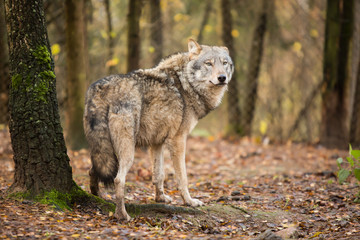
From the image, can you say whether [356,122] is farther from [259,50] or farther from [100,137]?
[100,137]

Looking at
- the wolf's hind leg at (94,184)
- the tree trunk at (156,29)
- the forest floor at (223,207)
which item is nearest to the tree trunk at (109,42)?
the tree trunk at (156,29)

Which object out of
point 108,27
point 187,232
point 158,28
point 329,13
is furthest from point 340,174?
point 108,27

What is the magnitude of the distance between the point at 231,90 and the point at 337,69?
394 cm

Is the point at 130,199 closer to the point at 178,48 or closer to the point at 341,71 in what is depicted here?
the point at 341,71

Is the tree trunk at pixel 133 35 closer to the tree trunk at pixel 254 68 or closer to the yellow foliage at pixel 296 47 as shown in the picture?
the tree trunk at pixel 254 68

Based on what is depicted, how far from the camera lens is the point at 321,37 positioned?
13.2m

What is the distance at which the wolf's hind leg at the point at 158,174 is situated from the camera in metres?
5.53

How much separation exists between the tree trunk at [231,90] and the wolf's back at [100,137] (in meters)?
8.93

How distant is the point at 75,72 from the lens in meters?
8.26

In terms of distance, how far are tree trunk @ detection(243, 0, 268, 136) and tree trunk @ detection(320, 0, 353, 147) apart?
8.71ft

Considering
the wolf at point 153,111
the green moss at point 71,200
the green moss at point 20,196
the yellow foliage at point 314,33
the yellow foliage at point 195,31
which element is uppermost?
the yellow foliage at point 195,31

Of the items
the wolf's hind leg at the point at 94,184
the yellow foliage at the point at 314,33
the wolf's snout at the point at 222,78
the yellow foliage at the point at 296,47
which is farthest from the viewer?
the yellow foliage at the point at 296,47

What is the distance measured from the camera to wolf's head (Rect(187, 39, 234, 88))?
5.59 m

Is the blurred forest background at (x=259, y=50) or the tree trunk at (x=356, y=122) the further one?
the tree trunk at (x=356, y=122)
